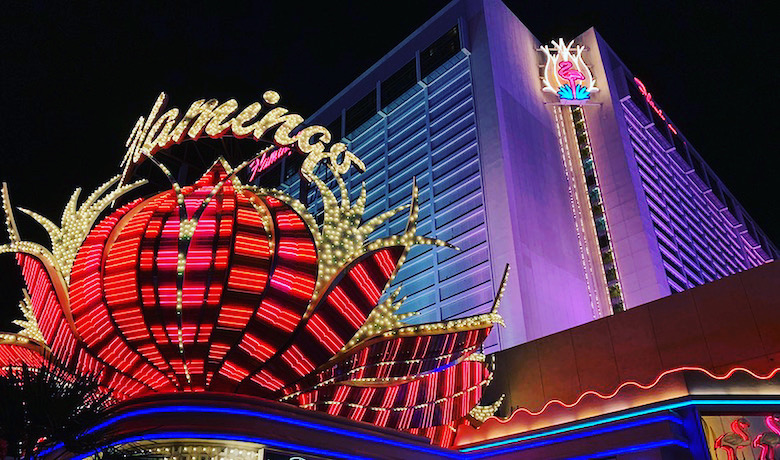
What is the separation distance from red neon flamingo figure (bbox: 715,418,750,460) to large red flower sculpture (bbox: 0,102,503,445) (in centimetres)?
496

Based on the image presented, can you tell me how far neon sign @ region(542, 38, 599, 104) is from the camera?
46.2m

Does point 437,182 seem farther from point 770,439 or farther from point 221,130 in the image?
point 770,439

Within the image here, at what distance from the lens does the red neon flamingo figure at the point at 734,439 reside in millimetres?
11333

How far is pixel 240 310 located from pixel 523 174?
29.7 m

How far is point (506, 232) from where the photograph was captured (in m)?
36.2

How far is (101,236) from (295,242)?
414 cm

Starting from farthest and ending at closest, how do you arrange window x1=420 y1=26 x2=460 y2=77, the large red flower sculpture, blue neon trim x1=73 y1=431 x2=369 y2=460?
window x1=420 y1=26 x2=460 y2=77, the large red flower sculpture, blue neon trim x1=73 y1=431 x2=369 y2=460

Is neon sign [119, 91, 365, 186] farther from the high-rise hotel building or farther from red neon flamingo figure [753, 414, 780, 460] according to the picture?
the high-rise hotel building

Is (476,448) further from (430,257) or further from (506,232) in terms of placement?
(430,257)

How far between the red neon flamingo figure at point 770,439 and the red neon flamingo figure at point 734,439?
186mm

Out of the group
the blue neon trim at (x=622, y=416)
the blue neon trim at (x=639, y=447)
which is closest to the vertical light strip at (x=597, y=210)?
the blue neon trim at (x=622, y=416)

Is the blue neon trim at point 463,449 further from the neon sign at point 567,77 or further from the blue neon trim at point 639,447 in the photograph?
the neon sign at point 567,77

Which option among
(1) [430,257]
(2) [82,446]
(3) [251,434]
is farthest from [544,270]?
(2) [82,446]

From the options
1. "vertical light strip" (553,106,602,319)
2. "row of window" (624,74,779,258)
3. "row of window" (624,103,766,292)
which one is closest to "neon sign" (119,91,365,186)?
"vertical light strip" (553,106,602,319)
